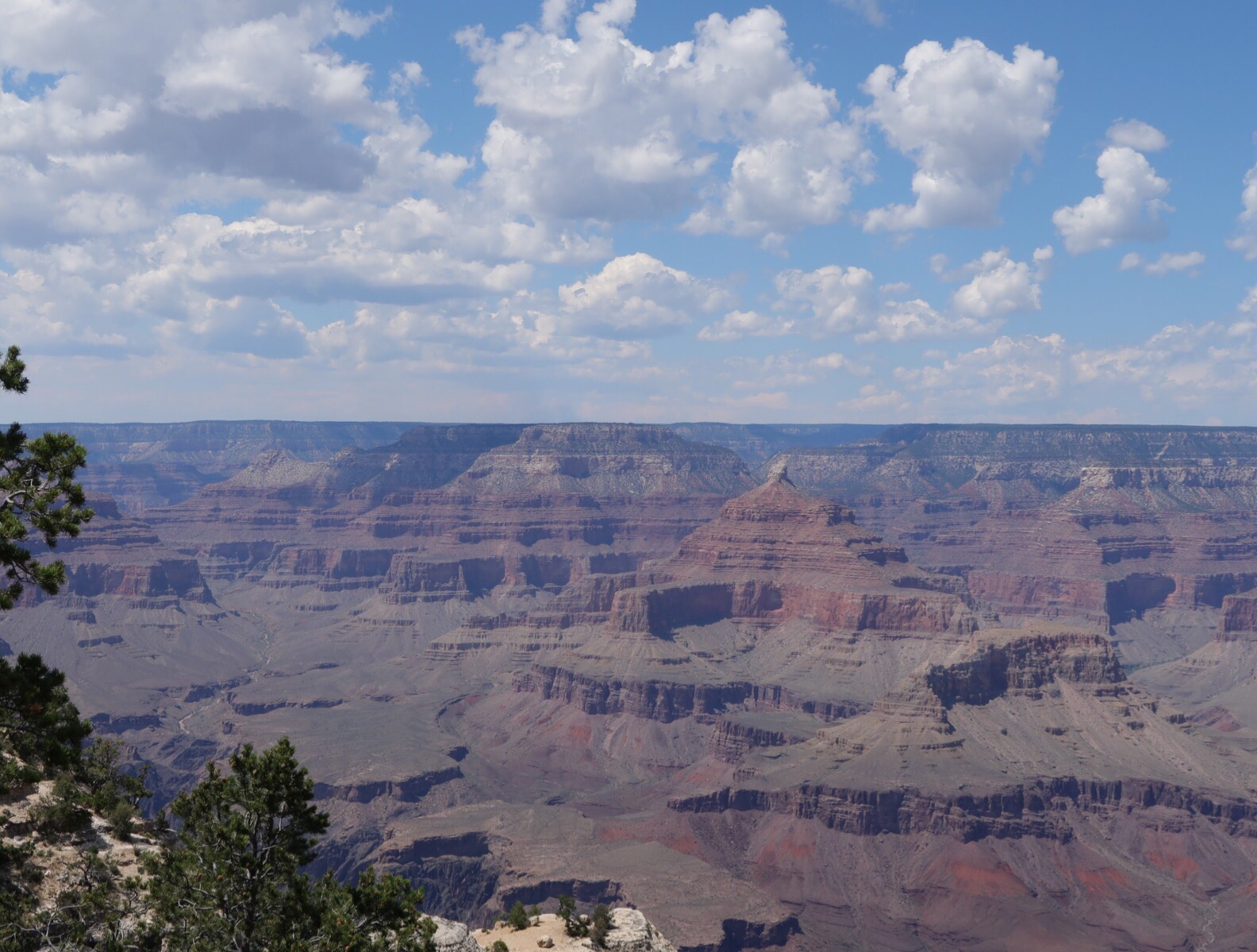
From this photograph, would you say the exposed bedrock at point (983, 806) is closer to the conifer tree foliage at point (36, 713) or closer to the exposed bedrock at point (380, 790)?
the exposed bedrock at point (380, 790)

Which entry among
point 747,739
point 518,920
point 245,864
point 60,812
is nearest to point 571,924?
point 518,920

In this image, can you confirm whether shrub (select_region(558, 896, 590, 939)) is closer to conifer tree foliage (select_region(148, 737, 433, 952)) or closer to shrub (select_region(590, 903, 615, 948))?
shrub (select_region(590, 903, 615, 948))

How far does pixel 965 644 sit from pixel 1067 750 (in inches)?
945

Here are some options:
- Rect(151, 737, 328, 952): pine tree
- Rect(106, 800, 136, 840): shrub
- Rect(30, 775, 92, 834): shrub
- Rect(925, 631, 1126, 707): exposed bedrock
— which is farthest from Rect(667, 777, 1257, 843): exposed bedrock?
Rect(151, 737, 328, 952): pine tree

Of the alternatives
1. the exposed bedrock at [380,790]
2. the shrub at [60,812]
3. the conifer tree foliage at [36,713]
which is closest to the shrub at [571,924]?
the shrub at [60,812]

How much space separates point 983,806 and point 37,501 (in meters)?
150

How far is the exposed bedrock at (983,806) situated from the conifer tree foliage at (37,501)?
144m

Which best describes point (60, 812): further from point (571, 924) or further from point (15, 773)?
point (571, 924)

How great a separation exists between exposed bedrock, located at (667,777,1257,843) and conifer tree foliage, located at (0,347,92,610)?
144 metres

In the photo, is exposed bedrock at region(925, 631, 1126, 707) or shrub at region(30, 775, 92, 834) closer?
shrub at region(30, 775, 92, 834)

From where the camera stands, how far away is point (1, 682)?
30000mm

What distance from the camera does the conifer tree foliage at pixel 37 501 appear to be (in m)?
28.3

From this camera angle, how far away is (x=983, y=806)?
522ft

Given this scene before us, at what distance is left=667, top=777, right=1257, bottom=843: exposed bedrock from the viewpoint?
519 ft
